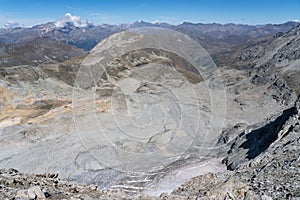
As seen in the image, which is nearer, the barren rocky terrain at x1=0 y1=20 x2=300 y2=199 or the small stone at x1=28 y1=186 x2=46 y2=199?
the small stone at x1=28 y1=186 x2=46 y2=199

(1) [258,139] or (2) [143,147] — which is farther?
(2) [143,147]

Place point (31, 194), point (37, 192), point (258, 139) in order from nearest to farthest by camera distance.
→ point (31, 194) < point (37, 192) < point (258, 139)

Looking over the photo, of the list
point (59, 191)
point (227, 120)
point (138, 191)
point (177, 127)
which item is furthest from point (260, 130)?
point (59, 191)

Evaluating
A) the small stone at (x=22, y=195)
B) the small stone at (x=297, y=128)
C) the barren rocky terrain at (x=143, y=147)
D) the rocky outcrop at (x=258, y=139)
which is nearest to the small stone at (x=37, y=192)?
the barren rocky terrain at (x=143, y=147)

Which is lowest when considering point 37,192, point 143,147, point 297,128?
point 143,147

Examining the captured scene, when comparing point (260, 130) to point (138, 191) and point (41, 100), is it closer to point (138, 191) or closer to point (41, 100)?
point (138, 191)

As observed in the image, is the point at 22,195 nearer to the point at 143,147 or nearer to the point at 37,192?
the point at 37,192

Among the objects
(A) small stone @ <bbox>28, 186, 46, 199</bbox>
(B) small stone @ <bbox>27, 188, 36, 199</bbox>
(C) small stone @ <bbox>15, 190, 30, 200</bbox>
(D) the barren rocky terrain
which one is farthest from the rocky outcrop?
(C) small stone @ <bbox>15, 190, 30, 200</bbox>

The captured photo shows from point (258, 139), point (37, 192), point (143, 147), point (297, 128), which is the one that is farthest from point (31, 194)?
point (258, 139)

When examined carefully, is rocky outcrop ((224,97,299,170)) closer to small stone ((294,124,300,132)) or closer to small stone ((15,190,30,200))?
small stone ((294,124,300,132))

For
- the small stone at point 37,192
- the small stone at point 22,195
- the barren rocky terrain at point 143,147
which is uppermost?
the small stone at point 22,195

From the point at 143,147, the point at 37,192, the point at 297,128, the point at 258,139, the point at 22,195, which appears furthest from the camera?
the point at 143,147

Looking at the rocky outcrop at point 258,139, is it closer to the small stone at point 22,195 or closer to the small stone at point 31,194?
the small stone at point 31,194
